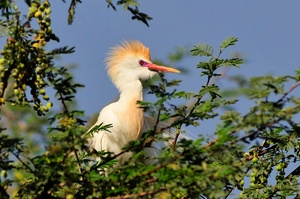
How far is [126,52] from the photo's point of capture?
6293mm

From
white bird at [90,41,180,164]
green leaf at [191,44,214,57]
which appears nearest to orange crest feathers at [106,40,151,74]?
white bird at [90,41,180,164]

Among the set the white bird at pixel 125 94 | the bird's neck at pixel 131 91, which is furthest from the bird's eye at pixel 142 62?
the bird's neck at pixel 131 91

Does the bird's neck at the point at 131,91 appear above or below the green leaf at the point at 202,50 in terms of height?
above

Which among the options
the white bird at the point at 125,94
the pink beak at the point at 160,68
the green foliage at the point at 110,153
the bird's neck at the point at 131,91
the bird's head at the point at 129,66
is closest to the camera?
the green foliage at the point at 110,153

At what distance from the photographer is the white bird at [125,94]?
540 cm

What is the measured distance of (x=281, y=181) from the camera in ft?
12.1

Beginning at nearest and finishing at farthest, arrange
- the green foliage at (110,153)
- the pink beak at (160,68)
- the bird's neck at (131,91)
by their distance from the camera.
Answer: the green foliage at (110,153) → the pink beak at (160,68) → the bird's neck at (131,91)

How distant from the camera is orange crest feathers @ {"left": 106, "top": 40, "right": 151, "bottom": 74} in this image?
20.3 ft

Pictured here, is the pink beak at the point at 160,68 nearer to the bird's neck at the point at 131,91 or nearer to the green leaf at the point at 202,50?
the bird's neck at the point at 131,91

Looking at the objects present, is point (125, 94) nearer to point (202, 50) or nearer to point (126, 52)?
point (126, 52)

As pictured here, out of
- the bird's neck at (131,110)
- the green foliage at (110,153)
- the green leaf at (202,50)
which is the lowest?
the green foliage at (110,153)

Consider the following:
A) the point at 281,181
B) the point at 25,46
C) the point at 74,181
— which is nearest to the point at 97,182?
the point at 74,181

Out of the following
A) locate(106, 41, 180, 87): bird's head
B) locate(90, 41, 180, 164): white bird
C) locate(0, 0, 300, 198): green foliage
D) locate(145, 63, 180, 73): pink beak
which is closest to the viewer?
locate(0, 0, 300, 198): green foliage

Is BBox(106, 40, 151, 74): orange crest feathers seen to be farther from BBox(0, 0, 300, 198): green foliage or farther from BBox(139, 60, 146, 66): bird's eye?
BBox(0, 0, 300, 198): green foliage
